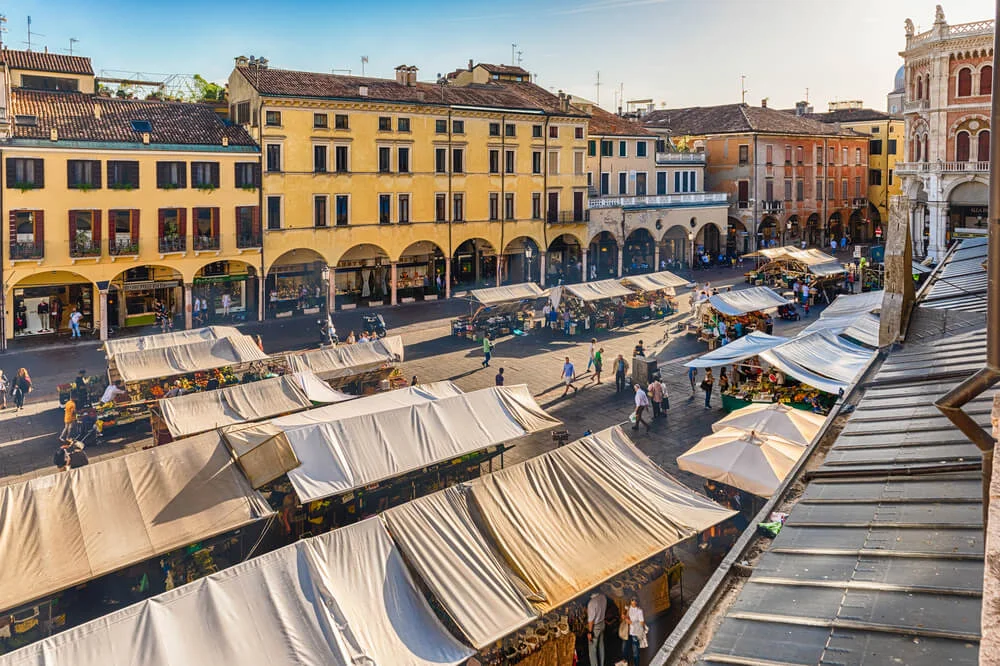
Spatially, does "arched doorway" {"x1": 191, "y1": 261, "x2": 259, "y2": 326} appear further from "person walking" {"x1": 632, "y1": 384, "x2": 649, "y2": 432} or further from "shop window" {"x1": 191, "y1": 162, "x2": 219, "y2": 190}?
"person walking" {"x1": 632, "y1": 384, "x2": 649, "y2": 432}

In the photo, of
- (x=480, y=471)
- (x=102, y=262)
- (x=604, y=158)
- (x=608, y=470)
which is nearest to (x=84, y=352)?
(x=102, y=262)

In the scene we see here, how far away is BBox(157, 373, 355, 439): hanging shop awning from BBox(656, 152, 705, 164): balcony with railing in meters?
39.2

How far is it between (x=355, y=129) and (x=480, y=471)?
1035 inches

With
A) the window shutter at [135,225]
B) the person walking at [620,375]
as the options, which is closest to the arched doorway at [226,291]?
the window shutter at [135,225]

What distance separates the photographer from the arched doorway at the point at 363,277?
42031mm

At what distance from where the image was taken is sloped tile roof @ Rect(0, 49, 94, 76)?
38.5 metres

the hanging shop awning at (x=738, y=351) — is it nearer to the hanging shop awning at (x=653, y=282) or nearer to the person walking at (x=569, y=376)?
the person walking at (x=569, y=376)

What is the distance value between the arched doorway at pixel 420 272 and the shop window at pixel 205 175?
10.5 metres

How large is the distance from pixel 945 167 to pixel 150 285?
1774 inches

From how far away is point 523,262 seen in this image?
49.0 metres

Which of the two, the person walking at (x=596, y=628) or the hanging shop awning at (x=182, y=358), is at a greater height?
the hanging shop awning at (x=182, y=358)

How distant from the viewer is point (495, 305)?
35.1 meters

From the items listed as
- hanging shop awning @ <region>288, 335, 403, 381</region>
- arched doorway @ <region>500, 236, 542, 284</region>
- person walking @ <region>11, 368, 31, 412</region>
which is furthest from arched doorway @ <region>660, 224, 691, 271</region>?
person walking @ <region>11, 368, 31, 412</region>

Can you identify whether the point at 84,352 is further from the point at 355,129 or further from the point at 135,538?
the point at 135,538
